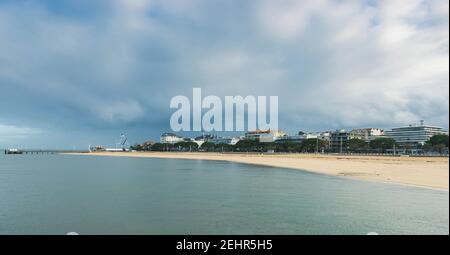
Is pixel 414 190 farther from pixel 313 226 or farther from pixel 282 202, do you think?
pixel 313 226

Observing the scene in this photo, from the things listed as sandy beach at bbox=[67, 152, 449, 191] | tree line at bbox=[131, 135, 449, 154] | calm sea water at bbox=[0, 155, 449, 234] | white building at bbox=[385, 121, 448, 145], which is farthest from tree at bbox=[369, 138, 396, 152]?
calm sea water at bbox=[0, 155, 449, 234]

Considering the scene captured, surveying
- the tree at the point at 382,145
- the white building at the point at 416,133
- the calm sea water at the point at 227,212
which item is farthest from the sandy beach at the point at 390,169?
the white building at the point at 416,133

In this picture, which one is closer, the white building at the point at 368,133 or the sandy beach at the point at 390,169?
the sandy beach at the point at 390,169

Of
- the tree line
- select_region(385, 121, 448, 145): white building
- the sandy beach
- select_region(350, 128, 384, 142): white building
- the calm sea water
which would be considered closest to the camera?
the calm sea water

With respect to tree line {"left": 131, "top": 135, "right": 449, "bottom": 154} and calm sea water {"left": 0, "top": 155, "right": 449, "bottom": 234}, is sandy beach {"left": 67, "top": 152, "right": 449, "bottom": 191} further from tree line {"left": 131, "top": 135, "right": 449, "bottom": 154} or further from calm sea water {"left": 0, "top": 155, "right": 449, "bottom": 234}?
tree line {"left": 131, "top": 135, "right": 449, "bottom": 154}

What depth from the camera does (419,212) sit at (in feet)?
47.5

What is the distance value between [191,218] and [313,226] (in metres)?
4.60

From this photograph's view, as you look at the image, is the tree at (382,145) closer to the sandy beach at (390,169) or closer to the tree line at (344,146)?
the tree line at (344,146)

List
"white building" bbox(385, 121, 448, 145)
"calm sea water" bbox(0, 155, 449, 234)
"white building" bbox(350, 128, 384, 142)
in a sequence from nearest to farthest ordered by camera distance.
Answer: "calm sea water" bbox(0, 155, 449, 234), "white building" bbox(385, 121, 448, 145), "white building" bbox(350, 128, 384, 142)
